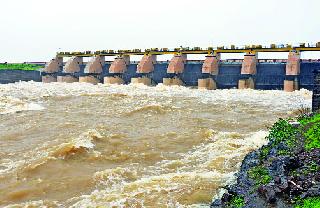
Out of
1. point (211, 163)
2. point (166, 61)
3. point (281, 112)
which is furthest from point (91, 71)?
point (211, 163)

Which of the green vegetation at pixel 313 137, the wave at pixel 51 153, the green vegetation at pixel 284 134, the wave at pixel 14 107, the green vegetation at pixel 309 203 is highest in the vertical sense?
the green vegetation at pixel 313 137

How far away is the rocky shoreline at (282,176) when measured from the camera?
6.74m

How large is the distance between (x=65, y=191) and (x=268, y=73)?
38.0 m

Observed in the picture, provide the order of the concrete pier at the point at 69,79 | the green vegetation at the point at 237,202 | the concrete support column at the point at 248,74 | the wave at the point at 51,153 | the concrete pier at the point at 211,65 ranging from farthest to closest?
the concrete pier at the point at 69,79 < the concrete pier at the point at 211,65 < the concrete support column at the point at 248,74 < the wave at the point at 51,153 < the green vegetation at the point at 237,202

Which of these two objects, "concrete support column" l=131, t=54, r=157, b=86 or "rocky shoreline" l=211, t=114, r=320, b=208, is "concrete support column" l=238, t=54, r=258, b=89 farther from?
"rocky shoreline" l=211, t=114, r=320, b=208

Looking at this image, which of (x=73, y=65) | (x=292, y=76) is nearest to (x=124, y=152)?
(x=292, y=76)

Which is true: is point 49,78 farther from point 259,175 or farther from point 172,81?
point 259,175

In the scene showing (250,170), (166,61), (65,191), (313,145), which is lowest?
(65,191)

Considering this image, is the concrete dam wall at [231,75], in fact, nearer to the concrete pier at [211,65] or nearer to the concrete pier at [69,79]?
the concrete pier at [211,65]

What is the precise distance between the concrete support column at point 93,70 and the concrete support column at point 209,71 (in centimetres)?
1969

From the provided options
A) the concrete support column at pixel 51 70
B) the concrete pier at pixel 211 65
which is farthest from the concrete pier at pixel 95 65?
the concrete pier at pixel 211 65

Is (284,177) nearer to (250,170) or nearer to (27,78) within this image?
(250,170)

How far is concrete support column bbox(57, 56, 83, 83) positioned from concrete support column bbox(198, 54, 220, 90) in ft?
83.1

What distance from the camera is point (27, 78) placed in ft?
232
